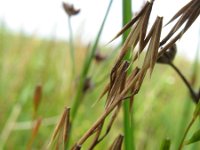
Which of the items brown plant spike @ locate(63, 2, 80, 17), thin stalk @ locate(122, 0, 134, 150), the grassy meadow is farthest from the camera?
the grassy meadow

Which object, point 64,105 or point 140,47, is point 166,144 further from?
point 64,105

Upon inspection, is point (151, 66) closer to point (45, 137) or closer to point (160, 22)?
point (160, 22)

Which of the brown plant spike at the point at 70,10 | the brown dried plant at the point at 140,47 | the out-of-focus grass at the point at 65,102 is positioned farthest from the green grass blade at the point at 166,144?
the out-of-focus grass at the point at 65,102

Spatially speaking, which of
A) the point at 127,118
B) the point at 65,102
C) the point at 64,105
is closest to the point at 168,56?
the point at 127,118

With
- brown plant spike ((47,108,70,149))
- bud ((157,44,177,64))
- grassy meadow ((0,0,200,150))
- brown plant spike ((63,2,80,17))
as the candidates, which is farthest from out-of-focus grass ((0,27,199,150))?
brown plant spike ((47,108,70,149))

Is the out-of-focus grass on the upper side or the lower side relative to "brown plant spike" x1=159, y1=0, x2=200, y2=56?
lower

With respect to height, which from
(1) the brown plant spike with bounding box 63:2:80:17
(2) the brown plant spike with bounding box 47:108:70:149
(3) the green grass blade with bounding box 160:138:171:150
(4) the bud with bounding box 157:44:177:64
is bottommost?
(3) the green grass blade with bounding box 160:138:171:150

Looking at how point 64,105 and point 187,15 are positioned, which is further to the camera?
point 64,105

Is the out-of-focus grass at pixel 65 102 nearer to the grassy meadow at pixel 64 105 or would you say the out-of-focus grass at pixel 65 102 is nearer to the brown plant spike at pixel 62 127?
the grassy meadow at pixel 64 105

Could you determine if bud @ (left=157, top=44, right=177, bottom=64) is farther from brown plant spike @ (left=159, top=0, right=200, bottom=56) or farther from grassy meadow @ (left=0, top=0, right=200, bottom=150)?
grassy meadow @ (left=0, top=0, right=200, bottom=150)

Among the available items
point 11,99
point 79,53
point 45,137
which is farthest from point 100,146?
point 11,99

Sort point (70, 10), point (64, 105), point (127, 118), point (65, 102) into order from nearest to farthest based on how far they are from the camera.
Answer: point (127, 118) → point (70, 10) → point (64, 105) → point (65, 102)
